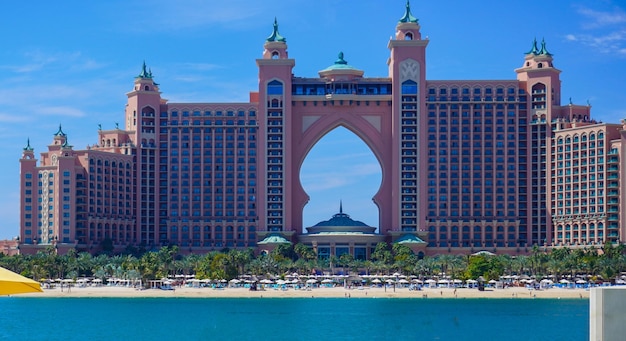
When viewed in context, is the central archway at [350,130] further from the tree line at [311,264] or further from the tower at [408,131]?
the tree line at [311,264]

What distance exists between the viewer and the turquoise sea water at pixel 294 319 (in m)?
96.7

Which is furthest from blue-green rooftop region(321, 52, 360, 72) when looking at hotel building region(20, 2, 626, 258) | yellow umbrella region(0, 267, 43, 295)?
yellow umbrella region(0, 267, 43, 295)

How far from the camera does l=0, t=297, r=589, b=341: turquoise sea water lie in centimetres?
9669

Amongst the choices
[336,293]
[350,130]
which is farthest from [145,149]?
[336,293]

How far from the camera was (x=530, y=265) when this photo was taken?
163125 mm

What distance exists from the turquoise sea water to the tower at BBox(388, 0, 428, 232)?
36.7m

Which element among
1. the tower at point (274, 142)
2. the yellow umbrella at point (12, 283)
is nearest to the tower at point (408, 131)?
the tower at point (274, 142)

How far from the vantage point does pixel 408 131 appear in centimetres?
18800

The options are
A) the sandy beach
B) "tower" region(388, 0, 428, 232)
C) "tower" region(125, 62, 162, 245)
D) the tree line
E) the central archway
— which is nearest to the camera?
the sandy beach

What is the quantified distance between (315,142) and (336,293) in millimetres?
49779

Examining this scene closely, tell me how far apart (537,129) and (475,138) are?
1184cm

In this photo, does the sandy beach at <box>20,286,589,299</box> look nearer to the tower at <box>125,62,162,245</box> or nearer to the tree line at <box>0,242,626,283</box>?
the tree line at <box>0,242,626,283</box>

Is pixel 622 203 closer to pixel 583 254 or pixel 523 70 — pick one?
pixel 583 254

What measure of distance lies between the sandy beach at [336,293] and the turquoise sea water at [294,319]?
1.05 m
